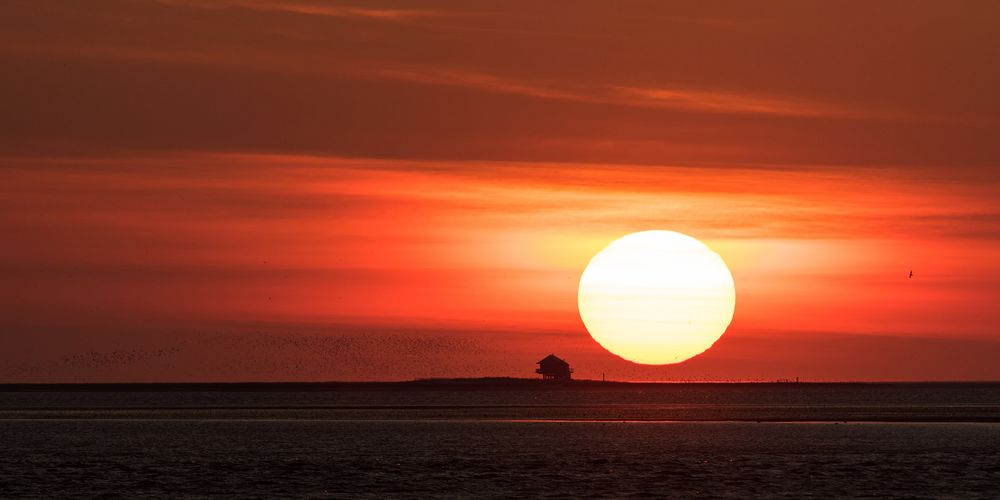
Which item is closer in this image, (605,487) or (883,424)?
(605,487)

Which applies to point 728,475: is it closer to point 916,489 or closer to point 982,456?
point 916,489

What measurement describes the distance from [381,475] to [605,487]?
54.4 feet

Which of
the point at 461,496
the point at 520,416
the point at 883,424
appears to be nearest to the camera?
the point at 461,496

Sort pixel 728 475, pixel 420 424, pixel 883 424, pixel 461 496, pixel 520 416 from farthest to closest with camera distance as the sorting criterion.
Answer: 1. pixel 520 416
2. pixel 420 424
3. pixel 883 424
4. pixel 728 475
5. pixel 461 496

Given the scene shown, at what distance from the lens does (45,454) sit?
4254 inches

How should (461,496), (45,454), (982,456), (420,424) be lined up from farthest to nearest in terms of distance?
1. (420,424)
2. (45,454)
3. (982,456)
4. (461,496)

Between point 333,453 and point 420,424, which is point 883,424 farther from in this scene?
point 333,453

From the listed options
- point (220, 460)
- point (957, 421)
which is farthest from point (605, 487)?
point (957, 421)

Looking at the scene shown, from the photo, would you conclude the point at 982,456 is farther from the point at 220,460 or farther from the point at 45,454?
the point at 45,454

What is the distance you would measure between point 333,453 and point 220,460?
1060 centimetres

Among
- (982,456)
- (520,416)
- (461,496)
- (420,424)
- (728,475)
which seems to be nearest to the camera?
(461,496)

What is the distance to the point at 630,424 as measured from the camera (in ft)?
537

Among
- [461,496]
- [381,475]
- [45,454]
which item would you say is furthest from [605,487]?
[45,454]

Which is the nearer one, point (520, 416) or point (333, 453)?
point (333, 453)
